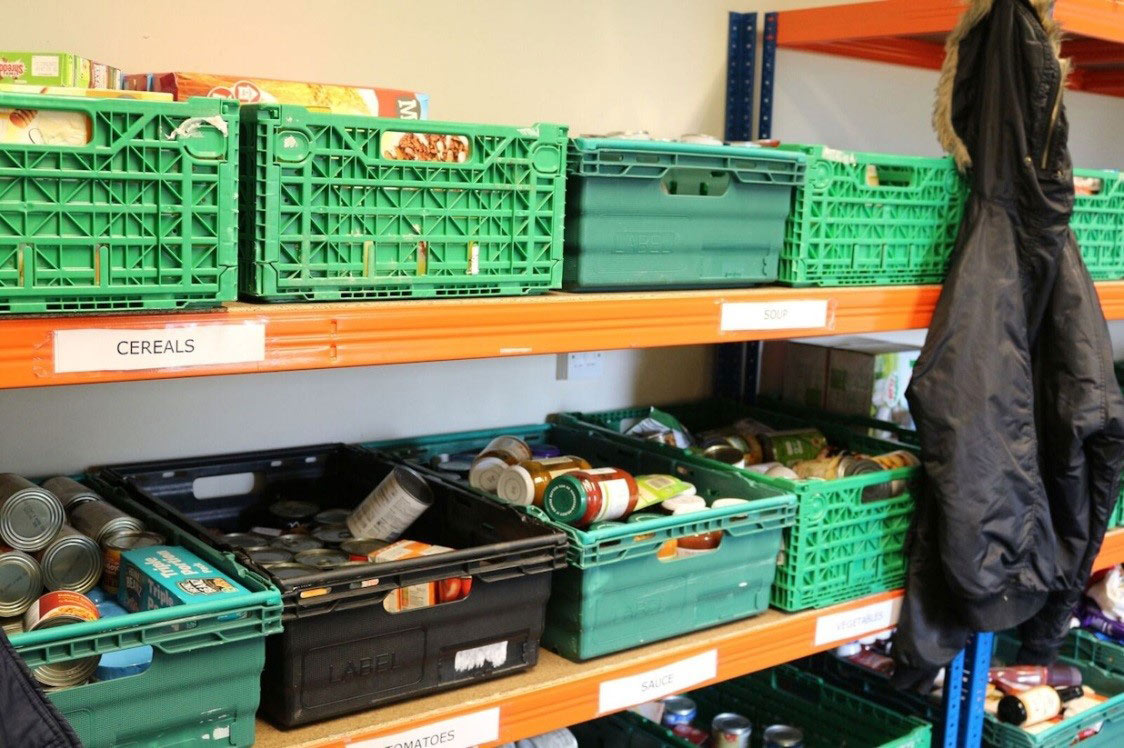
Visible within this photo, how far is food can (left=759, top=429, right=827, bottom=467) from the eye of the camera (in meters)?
2.33

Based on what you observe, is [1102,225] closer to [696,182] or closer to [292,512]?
[696,182]

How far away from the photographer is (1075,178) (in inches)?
86.4

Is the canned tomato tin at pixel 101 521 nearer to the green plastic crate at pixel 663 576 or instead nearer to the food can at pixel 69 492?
the food can at pixel 69 492

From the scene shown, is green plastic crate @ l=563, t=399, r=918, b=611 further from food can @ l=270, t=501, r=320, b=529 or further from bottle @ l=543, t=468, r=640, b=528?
food can @ l=270, t=501, r=320, b=529

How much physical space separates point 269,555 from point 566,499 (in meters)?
0.42

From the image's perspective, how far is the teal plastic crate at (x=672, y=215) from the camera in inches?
63.3

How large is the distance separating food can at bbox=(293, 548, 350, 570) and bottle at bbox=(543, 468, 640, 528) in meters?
0.31

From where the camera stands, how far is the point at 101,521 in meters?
1.58

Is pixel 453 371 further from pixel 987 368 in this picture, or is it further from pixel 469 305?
pixel 987 368

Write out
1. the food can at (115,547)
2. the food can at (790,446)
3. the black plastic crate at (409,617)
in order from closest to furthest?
the black plastic crate at (409,617) → the food can at (115,547) → the food can at (790,446)

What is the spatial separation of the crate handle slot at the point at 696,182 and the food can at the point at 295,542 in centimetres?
72

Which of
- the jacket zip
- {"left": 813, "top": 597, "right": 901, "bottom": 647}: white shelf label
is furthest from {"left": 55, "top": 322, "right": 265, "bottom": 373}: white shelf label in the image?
the jacket zip

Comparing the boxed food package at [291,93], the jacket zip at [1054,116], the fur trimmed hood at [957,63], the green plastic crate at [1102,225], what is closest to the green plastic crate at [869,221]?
the fur trimmed hood at [957,63]

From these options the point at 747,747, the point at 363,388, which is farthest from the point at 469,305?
the point at 747,747
